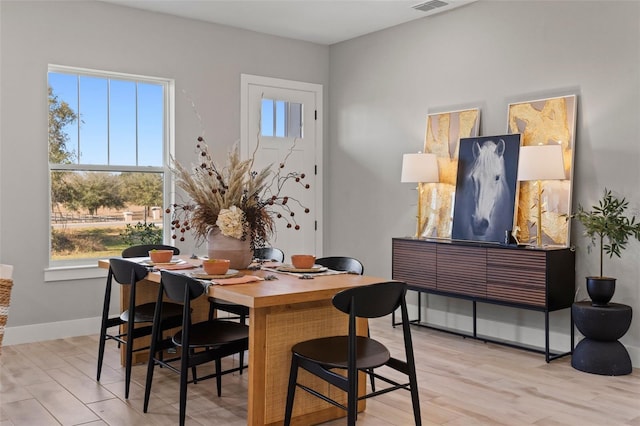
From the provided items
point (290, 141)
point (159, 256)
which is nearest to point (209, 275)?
point (159, 256)

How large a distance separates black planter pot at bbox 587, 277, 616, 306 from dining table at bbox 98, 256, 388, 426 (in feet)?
6.06

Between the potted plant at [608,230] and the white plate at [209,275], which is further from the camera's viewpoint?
the potted plant at [608,230]

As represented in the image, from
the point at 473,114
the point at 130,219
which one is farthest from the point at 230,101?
the point at 473,114

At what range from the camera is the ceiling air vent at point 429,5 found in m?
5.46

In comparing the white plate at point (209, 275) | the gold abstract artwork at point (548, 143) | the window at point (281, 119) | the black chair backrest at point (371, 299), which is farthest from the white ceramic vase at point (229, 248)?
the window at point (281, 119)

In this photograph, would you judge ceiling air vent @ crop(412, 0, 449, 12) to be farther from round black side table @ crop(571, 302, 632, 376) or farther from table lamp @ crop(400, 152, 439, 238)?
round black side table @ crop(571, 302, 632, 376)

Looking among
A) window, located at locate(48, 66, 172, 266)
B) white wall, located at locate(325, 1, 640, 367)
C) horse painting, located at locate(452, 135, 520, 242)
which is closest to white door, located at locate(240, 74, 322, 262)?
white wall, located at locate(325, 1, 640, 367)

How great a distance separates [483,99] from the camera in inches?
213

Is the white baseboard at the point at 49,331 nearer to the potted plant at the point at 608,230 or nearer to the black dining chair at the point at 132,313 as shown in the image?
the black dining chair at the point at 132,313

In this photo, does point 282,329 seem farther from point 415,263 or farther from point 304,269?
point 415,263

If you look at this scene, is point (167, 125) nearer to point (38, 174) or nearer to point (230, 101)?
point (230, 101)

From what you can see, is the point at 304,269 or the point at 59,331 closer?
the point at 304,269

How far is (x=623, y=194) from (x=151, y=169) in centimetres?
413

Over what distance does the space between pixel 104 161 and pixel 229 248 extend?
8.00ft
